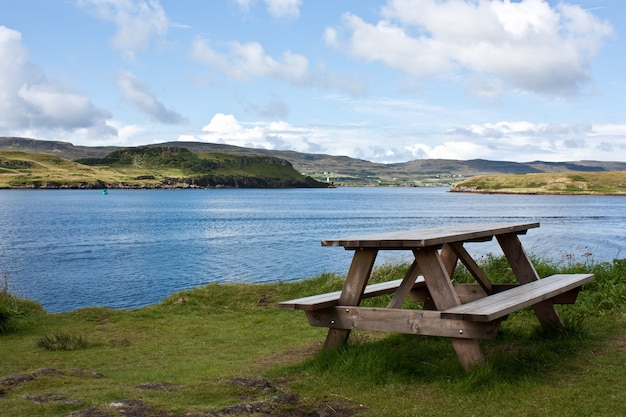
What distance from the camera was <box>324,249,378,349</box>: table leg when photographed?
746 cm

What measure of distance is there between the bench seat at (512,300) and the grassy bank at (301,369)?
66cm

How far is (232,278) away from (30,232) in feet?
124

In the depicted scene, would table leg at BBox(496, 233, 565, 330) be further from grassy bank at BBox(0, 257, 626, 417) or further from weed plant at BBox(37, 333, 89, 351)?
weed plant at BBox(37, 333, 89, 351)

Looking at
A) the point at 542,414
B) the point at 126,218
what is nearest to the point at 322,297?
the point at 542,414

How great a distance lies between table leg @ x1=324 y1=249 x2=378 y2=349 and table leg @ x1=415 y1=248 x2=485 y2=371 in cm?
70

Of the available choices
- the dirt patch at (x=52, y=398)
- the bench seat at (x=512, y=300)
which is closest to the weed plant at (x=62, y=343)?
the dirt patch at (x=52, y=398)

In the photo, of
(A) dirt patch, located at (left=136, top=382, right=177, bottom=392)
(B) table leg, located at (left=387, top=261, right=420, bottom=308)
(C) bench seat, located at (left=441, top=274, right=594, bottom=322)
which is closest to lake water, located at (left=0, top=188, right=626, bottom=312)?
(C) bench seat, located at (left=441, top=274, right=594, bottom=322)

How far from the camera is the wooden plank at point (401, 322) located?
6.53 m

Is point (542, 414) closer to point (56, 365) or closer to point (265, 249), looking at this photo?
point (56, 365)

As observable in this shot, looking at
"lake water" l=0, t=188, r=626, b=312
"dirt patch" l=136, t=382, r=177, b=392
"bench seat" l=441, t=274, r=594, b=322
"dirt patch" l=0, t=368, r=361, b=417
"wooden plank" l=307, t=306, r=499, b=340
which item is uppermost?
"bench seat" l=441, t=274, r=594, b=322

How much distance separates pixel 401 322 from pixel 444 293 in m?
0.62

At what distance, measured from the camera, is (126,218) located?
8269 centimetres

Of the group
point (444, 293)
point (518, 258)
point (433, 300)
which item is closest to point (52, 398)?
point (444, 293)

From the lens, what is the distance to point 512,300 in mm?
7113
